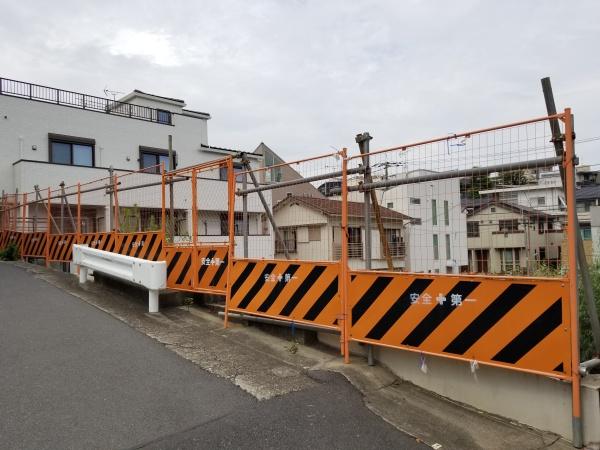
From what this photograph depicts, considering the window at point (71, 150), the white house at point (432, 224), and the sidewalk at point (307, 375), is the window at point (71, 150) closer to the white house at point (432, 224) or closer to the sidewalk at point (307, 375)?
the sidewalk at point (307, 375)

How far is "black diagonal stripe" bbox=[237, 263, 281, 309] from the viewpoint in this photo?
5863 mm

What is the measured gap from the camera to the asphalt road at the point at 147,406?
3.27 meters

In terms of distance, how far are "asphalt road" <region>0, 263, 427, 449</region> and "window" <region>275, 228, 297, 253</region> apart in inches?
87.7

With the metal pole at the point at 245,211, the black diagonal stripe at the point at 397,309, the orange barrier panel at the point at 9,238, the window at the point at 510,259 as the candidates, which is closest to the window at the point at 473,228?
the window at the point at 510,259

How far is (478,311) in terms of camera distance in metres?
3.96

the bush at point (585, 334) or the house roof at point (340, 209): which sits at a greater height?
the house roof at point (340, 209)

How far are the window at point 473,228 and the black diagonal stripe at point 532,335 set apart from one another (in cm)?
95

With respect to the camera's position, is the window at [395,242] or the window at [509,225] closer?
the window at [509,225]

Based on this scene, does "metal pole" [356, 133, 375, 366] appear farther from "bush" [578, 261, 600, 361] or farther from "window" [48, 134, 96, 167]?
"window" [48, 134, 96, 167]

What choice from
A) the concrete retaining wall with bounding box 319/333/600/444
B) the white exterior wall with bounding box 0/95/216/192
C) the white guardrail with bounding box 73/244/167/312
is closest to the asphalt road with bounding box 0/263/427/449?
the concrete retaining wall with bounding box 319/333/600/444

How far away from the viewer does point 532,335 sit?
12.0 ft

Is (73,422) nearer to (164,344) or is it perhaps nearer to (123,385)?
(123,385)

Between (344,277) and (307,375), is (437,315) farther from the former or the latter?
(307,375)

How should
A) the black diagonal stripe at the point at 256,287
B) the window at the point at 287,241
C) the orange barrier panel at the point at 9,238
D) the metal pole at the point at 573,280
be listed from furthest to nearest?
the orange barrier panel at the point at 9,238
the window at the point at 287,241
the black diagonal stripe at the point at 256,287
the metal pole at the point at 573,280
